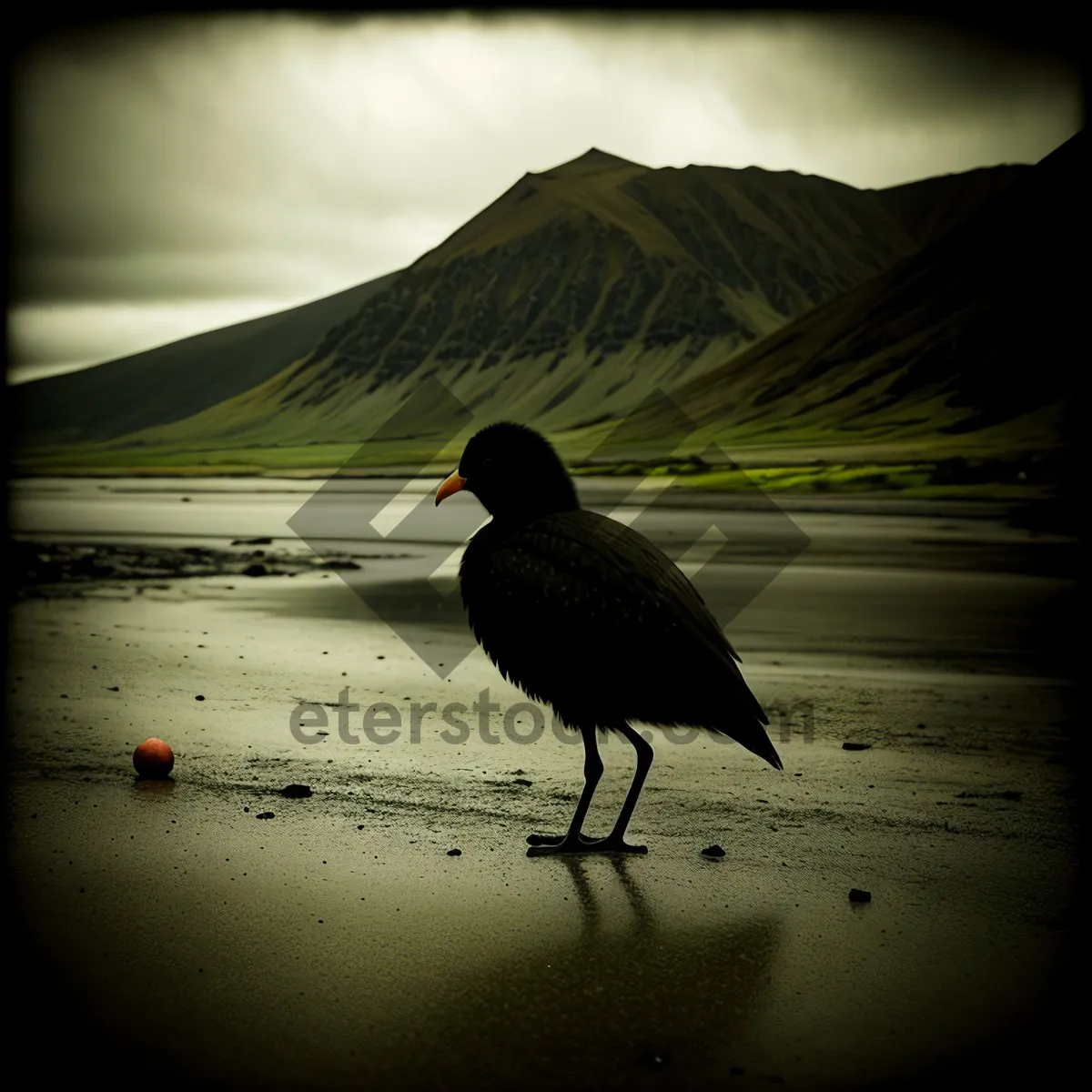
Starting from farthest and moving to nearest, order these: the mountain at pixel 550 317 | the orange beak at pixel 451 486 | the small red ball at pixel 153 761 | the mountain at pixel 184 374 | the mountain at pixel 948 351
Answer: the mountain at pixel 184 374 < the mountain at pixel 550 317 < the mountain at pixel 948 351 < the small red ball at pixel 153 761 < the orange beak at pixel 451 486

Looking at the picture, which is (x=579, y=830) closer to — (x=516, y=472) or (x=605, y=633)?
(x=605, y=633)

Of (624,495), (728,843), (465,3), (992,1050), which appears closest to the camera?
(992,1050)

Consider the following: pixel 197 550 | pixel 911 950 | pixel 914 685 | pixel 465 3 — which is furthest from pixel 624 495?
pixel 911 950

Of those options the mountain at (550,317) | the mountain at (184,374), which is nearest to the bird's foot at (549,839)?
the mountain at (550,317)

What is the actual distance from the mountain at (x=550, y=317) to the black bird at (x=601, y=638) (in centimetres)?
10077

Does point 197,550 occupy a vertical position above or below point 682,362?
below

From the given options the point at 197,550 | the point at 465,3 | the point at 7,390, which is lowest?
the point at 197,550

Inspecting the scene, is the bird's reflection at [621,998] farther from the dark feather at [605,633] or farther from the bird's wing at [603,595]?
the bird's wing at [603,595]

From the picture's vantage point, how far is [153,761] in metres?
4.71

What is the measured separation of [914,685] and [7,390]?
20.4ft

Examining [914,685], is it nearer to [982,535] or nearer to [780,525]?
[982,535]

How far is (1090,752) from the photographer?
5.30 metres

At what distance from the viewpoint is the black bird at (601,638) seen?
380 cm

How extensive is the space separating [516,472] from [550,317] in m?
131
